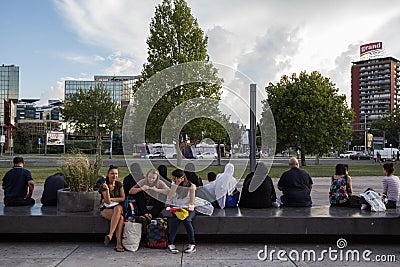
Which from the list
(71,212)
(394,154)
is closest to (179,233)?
(71,212)

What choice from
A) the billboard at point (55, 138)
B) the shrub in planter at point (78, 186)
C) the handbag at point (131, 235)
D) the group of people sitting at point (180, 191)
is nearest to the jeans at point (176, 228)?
the group of people sitting at point (180, 191)

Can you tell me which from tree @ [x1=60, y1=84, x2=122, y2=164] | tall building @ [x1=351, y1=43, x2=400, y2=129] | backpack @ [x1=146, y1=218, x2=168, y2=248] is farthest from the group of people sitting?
tall building @ [x1=351, y1=43, x2=400, y2=129]

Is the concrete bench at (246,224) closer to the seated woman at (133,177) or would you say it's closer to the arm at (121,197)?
the arm at (121,197)

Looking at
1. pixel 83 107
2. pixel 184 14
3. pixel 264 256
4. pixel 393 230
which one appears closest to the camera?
pixel 264 256

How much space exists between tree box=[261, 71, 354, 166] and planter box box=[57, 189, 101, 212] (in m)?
29.6

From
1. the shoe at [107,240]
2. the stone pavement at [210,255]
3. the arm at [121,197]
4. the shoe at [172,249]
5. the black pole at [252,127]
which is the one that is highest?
the black pole at [252,127]

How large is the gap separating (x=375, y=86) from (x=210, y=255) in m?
156

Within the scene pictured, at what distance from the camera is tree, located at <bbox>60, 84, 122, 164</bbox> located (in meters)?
45.5

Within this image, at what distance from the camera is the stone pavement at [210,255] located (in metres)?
6.00

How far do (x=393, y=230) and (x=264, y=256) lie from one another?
2297 mm

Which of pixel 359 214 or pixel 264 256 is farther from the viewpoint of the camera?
pixel 359 214

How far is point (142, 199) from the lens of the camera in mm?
7156

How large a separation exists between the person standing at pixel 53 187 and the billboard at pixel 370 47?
529 ft

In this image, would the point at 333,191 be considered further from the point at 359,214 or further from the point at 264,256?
the point at 264,256
